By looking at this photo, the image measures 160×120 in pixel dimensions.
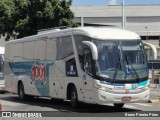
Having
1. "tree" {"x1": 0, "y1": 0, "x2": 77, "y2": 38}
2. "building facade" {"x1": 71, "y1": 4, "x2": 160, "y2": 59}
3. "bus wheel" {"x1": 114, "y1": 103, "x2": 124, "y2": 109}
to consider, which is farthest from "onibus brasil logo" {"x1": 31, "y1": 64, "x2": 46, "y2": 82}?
"building facade" {"x1": 71, "y1": 4, "x2": 160, "y2": 59}

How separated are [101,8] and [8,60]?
188 ft

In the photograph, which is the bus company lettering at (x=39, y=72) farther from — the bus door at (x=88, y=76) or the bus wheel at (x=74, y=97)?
the bus door at (x=88, y=76)

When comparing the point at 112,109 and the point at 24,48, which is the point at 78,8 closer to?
the point at 24,48

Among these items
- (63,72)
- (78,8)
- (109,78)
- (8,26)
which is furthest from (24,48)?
(78,8)

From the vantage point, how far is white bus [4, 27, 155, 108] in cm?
1625

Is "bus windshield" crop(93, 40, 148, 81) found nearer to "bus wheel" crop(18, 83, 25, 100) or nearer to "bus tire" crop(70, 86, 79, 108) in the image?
"bus tire" crop(70, 86, 79, 108)

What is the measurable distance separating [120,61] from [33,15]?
20955mm

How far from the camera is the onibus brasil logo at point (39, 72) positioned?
2058 centimetres

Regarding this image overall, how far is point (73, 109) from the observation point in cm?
1769

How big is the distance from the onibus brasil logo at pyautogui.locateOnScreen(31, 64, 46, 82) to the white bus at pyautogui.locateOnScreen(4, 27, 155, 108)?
336mm

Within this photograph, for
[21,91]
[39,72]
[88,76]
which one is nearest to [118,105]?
[88,76]

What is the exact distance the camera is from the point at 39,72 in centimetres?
2098

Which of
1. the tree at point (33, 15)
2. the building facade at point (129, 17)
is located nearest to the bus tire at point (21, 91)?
the tree at point (33, 15)

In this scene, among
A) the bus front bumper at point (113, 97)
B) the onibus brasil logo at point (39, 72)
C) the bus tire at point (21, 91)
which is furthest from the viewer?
the bus tire at point (21, 91)
